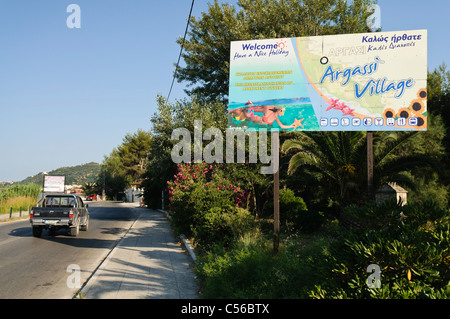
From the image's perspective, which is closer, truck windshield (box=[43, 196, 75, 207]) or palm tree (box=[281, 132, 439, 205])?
palm tree (box=[281, 132, 439, 205])

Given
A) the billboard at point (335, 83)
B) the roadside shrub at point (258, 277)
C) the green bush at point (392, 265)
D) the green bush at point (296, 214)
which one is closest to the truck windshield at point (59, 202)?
the green bush at point (296, 214)

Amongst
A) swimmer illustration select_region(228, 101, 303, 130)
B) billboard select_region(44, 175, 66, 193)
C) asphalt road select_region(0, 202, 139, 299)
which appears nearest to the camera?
asphalt road select_region(0, 202, 139, 299)

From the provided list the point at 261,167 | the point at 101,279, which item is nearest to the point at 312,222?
the point at 261,167

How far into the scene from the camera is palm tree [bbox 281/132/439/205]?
39.1 feet

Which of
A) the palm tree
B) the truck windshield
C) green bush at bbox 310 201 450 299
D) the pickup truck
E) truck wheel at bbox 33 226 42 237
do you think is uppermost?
the palm tree

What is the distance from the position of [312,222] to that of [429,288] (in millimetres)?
9196

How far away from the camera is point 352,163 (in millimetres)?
12383

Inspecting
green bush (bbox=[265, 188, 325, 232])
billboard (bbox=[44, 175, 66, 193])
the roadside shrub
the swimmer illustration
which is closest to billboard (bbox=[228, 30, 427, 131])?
the swimmer illustration

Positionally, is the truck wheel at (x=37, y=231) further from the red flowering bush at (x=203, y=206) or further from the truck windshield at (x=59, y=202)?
the red flowering bush at (x=203, y=206)

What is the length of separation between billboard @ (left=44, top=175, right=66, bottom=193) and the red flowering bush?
119 feet

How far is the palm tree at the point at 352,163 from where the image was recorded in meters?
11.9

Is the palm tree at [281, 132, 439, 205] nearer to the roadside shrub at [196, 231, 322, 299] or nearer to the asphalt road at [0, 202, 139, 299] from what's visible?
the roadside shrub at [196, 231, 322, 299]

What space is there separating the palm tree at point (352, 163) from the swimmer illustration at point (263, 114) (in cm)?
275

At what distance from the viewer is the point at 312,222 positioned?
13.1 meters
